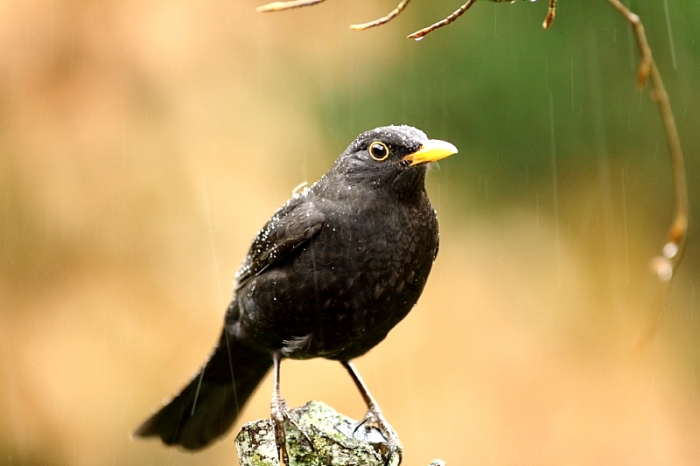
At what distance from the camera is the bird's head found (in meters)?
3.12

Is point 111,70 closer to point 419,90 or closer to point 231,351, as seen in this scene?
point 419,90

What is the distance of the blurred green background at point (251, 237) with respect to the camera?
673cm

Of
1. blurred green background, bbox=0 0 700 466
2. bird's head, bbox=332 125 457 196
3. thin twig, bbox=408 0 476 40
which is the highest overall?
thin twig, bbox=408 0 476 40

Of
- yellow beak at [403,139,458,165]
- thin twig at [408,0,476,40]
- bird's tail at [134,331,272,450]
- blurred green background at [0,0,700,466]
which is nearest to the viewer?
thin twig at [408,0,476,40]

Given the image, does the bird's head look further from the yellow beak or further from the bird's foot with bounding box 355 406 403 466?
the bird's foot with bounding box 355 406 403 466

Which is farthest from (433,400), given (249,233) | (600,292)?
(249,233)

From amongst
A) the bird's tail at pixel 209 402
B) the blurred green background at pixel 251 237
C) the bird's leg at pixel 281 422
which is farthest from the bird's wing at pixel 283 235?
the blurred green background at pixel 251 237

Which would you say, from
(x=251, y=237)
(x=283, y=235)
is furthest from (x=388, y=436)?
(x=251, y=237)

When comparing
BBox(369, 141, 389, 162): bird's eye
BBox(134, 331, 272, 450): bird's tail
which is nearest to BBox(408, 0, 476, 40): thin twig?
BBox(369, 141, 389, 162): bird's eye

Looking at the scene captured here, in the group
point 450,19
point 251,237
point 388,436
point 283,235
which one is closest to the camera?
point 450,19

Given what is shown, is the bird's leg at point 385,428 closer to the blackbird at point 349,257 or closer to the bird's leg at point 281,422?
the blackbird at point 349,257

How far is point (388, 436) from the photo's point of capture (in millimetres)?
3461

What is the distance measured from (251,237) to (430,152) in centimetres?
434

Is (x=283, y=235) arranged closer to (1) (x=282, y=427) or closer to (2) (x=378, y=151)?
(2) (x=378, y=151)
